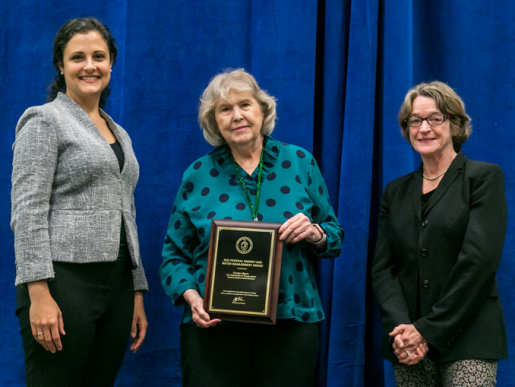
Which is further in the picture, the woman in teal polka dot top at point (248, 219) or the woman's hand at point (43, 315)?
the woman in teal polka dot top at point (248, 219)

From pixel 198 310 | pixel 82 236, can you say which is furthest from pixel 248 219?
pixel 82 236

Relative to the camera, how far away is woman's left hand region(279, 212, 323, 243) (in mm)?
1561

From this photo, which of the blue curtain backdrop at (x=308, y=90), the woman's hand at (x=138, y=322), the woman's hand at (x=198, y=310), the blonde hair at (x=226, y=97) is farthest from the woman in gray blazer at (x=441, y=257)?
the woman's hand at (x=138, y=322)

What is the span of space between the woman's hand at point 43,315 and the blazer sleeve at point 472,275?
40.0 inches

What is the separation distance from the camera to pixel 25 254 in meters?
1.48

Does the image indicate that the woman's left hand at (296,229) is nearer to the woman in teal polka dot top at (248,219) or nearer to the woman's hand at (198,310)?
the woman in teal polka dot top at (248,219)

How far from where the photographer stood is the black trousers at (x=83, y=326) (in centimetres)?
152

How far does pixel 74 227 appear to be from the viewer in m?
1.56

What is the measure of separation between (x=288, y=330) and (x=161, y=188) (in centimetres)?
90

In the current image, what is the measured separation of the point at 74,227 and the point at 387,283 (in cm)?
97

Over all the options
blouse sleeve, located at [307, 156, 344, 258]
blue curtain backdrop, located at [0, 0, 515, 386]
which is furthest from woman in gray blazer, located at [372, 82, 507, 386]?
blue curtain backdrop, located at [0, 0, 515, 386]

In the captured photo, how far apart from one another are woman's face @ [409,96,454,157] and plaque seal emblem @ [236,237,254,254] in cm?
65

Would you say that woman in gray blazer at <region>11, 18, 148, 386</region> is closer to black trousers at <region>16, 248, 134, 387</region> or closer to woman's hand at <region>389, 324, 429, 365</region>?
black trousers at <region>16, 248, 134, 387</region>

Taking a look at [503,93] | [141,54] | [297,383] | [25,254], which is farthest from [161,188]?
[503,93]
